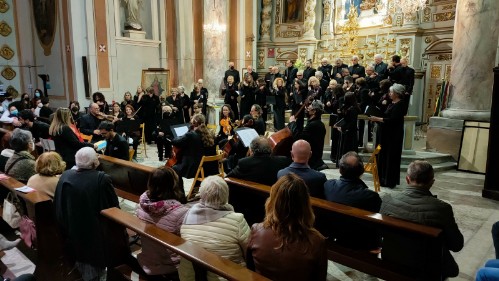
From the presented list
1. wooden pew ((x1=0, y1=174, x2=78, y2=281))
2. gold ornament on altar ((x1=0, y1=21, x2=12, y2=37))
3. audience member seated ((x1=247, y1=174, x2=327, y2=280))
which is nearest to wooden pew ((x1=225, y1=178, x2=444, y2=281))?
audience member seated ((x1=247, y1=174, x2=327, y2=280))

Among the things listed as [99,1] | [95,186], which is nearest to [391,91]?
[95,186]

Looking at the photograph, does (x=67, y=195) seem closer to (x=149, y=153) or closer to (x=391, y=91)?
(x=391, y=91)

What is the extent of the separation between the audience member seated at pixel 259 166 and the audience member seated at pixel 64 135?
2658mm

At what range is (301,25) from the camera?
1485cm

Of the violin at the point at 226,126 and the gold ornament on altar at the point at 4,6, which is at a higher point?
the gold ornament on altar at the point at 4,6

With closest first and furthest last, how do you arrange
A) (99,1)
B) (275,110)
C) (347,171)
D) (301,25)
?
(347,171) < (275,110) < (99,1) < (301,25)

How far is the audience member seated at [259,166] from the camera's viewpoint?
3934 millimetres

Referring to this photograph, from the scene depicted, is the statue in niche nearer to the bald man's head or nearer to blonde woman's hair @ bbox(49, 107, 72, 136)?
blonde woman's hair @ bbox(49, 107, 72, 136)

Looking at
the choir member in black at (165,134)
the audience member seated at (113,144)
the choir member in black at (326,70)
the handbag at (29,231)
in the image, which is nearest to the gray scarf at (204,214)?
the handbag at (29,231)

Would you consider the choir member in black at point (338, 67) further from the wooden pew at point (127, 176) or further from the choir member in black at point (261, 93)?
the wooden pew at point (127, 176)

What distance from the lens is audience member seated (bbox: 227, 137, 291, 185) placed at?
393 cm

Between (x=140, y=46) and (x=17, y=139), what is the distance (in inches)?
385

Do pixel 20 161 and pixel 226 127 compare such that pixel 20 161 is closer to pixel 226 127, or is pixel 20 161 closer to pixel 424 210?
pixel 226 127

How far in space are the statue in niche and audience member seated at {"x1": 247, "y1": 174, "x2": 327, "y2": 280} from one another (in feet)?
39.9
